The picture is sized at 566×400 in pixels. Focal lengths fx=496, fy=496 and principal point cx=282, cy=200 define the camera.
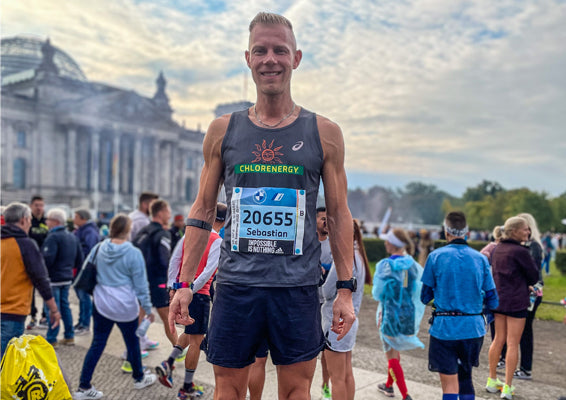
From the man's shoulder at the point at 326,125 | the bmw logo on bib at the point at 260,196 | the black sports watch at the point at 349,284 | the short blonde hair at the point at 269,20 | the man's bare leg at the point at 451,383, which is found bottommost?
the man's bare leg at the point at 451,383

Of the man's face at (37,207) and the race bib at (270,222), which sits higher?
the race bib at (270,222)

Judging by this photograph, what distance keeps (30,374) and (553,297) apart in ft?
47.9

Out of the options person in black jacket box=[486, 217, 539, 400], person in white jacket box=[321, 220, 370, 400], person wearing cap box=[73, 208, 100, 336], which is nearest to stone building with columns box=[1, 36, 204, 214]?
person wearing cap box=[73, 208, 100, 336]

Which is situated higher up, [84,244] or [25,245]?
[25,245]

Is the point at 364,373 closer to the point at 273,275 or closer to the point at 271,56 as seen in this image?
the point at 273,275

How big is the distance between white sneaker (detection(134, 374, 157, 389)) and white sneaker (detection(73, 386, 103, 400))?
439mm

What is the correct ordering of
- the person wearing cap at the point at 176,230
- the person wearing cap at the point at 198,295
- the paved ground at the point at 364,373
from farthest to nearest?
the person wearing cap at the point at 176,230
the paved ground at the point at 364,373
the person wearing cap at the point at 198,295

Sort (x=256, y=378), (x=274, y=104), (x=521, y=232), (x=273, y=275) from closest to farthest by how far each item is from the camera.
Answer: (x=273, y=275)
(x=274, y=104)
(x=256, y=378)
(x=521, y=232)

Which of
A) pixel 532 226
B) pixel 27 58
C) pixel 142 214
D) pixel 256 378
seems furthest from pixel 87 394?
pixel 27 58

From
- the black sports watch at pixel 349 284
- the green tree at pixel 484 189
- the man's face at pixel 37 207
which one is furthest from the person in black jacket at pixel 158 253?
the green tree at pixel 484 189

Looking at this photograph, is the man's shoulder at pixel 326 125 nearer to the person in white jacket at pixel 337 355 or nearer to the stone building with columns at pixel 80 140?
the person in white jacket at pixel 337 355

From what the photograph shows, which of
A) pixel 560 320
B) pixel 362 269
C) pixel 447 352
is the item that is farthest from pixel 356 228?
pixel 560 320

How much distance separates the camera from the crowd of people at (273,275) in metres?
2.52

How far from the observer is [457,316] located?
4.52 m
